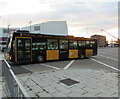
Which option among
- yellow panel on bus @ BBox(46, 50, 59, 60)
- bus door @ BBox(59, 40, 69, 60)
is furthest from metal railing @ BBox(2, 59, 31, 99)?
bus door @ BBox(59, 40, 69, 60)

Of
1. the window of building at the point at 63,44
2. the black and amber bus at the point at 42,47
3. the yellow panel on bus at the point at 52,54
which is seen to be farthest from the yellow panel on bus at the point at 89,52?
the yellow panel on bus at the point at 52,54

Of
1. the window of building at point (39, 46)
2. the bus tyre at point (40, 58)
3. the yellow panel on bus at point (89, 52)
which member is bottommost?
the bus tyre at point (40, 58)

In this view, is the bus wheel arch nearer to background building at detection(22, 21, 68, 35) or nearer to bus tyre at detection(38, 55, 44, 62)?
bus tyre at detection(38, 55, 44, 62)

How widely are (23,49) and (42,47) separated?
181 centimetres

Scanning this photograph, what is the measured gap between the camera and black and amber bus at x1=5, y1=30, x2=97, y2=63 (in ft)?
28.2

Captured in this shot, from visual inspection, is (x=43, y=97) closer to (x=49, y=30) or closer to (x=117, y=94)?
(x=117, y=94)

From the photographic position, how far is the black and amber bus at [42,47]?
28.2 ft

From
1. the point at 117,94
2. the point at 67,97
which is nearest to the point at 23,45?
the point at 67,97

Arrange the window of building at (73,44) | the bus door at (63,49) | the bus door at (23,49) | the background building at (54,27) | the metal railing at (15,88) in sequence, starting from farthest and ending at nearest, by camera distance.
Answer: the background building at (54,27)
the window of building at (73,44)
the bus door at (63,49)
the bus door at (23,49)
the metal railing at (15,88)

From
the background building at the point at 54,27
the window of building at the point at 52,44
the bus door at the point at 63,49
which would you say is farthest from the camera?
the background building at the point at 54,27

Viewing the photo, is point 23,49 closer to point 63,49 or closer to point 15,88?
point 63,49

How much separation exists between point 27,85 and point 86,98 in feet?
8.01

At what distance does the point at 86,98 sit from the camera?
Answer: 10.5ft

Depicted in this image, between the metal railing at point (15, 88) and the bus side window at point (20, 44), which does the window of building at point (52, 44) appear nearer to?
the bus side window at point (20, 44)
